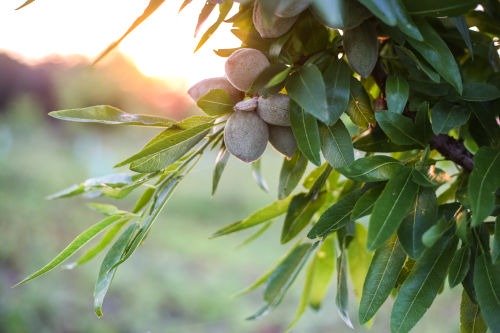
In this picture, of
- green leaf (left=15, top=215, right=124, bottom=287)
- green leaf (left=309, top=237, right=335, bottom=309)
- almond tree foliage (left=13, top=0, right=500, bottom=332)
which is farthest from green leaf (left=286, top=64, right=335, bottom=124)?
green leaf (left=309, top=237, right=335, bottom=309)

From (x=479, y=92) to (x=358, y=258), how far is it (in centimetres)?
29

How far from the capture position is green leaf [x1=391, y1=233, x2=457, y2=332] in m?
0.47

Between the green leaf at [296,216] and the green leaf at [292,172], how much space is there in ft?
0.24

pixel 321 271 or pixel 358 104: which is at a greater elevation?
pixel 358 104

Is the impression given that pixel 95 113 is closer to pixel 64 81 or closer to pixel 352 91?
pixel 352 91

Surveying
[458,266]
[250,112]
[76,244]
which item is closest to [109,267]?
[76,244]

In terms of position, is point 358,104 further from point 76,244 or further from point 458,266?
point 76,244

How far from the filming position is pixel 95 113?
47 cm

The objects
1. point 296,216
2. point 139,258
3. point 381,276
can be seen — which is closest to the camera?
point 381,276

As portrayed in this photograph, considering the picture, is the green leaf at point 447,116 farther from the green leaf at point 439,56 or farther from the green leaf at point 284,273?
the green leaf at point 284,273

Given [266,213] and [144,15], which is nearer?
[144,15]

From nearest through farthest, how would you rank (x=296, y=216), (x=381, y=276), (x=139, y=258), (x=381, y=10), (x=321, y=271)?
(x=381, y=10) → (x=381, y=276) → (x=296, y=216) → (x=321, y=271) → (x=139, y=258)

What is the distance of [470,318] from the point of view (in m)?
0.51

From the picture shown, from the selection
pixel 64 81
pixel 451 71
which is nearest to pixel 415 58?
pixel 451 71
